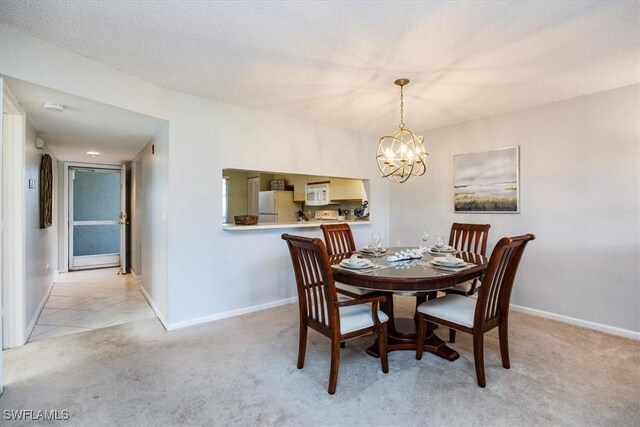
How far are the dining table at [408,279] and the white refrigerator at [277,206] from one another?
12.5ft

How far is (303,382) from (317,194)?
4.04 m

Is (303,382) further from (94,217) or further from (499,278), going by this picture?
(94,217)

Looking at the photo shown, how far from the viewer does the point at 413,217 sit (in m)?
4.79

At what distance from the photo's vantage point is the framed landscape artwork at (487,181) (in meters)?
3.74

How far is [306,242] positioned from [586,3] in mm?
2092

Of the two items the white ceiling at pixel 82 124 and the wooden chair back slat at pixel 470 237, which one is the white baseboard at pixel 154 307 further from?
the wooden chair back slat at pixel 470 237

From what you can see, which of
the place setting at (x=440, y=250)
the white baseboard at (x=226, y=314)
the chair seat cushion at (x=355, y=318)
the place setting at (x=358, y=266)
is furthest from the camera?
the white baseboard at (x=226, y=314)

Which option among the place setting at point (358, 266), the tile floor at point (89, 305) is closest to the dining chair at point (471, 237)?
the place setting at point (358, 266)

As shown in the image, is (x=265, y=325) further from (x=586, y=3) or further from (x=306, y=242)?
(x=586, y=3)

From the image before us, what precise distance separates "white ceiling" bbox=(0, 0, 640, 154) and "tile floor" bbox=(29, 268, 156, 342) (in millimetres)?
2492

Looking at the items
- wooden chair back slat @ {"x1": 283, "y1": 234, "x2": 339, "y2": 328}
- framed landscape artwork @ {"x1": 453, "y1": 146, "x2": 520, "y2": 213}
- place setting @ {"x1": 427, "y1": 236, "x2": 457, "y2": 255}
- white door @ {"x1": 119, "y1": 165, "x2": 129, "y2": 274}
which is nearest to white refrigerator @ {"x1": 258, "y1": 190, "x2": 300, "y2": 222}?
white door @ {"x1": 119, "y1": 165, "x2": 129, "y2": 274}

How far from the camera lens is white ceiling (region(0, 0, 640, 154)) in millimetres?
1848

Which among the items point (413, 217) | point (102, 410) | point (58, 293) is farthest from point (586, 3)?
point (58, 293)

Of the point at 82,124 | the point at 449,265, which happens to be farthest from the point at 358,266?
the point at 82,124
